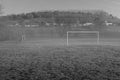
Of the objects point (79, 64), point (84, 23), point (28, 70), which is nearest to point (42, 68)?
point (28, 70)

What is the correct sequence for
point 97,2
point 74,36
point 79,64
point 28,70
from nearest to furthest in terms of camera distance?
point 28,70 < point 79,64 < point 97,2 < point 74,36

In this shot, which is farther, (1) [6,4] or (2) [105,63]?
(1) [6,4]

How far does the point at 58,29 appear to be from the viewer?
70.3ft

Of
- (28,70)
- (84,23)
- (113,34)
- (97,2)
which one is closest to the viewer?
(28,70)

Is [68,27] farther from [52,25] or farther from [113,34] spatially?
[113,34]

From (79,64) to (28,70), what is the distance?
175cm

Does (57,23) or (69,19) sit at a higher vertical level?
(69,19)

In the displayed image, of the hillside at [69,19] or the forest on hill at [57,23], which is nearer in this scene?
the forest on hill at [57,23]

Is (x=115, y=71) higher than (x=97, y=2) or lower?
lower

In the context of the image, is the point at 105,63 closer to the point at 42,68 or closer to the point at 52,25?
the point at 42,68

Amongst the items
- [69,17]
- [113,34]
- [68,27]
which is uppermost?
[69,17]

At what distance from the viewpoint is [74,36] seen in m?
19.0

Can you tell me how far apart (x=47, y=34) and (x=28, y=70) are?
16.9 m

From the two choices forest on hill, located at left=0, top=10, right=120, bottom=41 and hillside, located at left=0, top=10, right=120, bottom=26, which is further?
hillside, located at left=0, top=10, right=120, bottom=26
